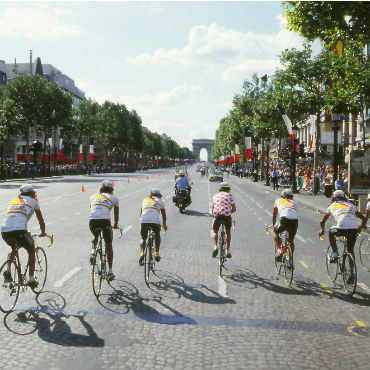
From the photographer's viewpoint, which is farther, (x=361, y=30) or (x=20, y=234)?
(x=361, y=30)

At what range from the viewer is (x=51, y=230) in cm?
1521

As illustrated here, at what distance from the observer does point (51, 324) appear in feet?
20.2

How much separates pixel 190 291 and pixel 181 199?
1344 centimetres

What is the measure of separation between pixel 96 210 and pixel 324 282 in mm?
4137

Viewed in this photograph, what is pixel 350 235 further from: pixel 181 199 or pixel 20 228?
pixel 181 199

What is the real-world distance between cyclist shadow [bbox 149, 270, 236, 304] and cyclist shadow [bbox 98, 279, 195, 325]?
1.38 feet

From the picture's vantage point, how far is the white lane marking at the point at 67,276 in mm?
8250

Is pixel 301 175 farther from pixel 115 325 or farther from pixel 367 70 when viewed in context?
pixel 115 325

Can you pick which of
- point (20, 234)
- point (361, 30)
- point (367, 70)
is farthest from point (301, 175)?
point (20, 234)

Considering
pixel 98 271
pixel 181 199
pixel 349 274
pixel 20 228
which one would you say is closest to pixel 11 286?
pixel 20 228

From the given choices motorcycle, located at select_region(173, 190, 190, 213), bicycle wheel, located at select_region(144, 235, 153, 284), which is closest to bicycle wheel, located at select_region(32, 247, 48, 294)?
bicycle wheel, located at select_region(144, 235, 153, 284)

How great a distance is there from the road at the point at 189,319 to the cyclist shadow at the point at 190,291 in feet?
0.05

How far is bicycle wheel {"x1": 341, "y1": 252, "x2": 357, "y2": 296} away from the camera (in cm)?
792

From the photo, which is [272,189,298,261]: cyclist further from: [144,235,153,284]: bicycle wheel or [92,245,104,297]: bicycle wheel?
[92,245,104,297]: bicycle wheel
